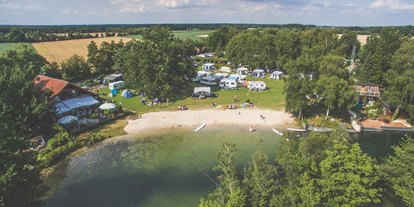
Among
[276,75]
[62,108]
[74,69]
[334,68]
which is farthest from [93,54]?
[334,68]

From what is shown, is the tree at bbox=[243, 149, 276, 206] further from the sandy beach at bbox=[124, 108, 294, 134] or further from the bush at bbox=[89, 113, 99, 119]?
the bush at bbox=[89, 113, 99, 119]

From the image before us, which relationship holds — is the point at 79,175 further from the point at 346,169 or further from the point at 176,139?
the point at 346,169

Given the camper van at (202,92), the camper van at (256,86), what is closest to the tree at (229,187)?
the camper van at (202,92)

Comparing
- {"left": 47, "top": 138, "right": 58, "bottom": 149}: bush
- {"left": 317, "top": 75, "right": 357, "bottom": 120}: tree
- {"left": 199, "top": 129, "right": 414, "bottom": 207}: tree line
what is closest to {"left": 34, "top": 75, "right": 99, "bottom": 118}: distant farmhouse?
{"left": 47, "top": 138, "right": 58, "bottom": 149}: bush

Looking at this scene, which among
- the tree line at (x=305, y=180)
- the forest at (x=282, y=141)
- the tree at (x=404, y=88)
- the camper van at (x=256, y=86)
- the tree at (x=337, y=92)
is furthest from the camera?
the camper van at (x=256, y=86)

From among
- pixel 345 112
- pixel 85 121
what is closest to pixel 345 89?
pixel 345 112

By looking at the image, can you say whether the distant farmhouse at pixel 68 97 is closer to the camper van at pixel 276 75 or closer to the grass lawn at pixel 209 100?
the grass lawn at pixel 209 100
